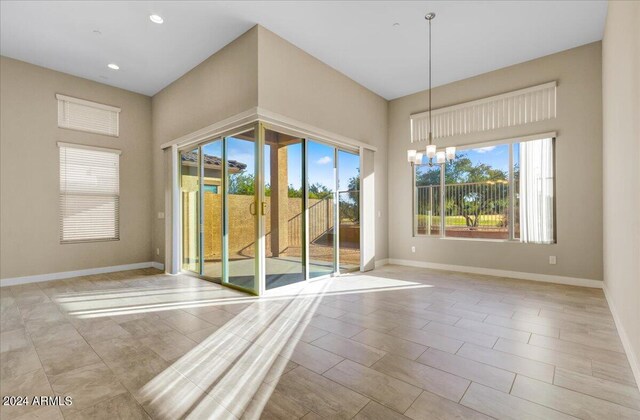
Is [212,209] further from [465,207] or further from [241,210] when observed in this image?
[465,207]

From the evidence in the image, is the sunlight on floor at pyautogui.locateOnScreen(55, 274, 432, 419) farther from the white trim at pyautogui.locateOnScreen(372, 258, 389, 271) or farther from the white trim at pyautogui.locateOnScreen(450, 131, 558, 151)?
the white trim at pyautogui.locateOnScreen(450, 131, 558, 151)

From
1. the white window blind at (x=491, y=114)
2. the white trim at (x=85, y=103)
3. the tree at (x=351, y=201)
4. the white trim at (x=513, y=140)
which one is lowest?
the tree at (x=351, y=201)

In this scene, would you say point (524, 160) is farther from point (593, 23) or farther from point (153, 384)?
point (153, 384)

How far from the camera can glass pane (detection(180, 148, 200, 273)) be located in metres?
5.41

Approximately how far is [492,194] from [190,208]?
5638 millimetres

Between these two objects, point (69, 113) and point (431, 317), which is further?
point (69, 113)

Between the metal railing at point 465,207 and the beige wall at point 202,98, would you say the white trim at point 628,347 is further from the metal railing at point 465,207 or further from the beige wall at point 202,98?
the beige wall at point 202,98

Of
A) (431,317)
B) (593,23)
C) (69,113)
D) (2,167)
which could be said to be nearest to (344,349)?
(431,317)

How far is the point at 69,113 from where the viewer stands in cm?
536

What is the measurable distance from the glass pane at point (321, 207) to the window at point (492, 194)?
2063 mm

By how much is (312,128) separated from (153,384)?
3.80m

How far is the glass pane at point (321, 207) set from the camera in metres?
4.98

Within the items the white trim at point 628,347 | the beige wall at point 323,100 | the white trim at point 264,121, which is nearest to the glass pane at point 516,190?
the white trim at point 628,347

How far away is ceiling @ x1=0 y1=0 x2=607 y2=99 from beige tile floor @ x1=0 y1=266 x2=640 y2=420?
372 cm
